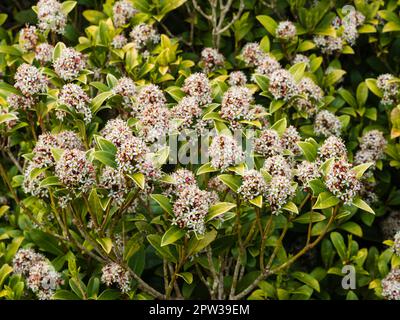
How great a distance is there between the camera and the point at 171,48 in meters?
4.23

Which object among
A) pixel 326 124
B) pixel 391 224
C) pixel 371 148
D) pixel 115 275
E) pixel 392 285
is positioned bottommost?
pixel 391 224

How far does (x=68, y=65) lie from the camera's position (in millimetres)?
3660

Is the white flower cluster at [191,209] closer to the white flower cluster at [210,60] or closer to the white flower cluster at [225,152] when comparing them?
the white flower cluster at [225,152]

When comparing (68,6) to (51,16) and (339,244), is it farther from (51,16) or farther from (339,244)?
(339,244)

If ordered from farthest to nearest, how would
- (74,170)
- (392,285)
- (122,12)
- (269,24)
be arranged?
(269,24) → (122,12) → (392,285) → (74,170)

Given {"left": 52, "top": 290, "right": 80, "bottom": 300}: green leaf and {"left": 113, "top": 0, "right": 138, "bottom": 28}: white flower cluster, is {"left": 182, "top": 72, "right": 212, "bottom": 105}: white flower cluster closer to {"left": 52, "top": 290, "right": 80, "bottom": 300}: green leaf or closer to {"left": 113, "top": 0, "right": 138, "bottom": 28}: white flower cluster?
{"left": 113, "top": 0, "right": 138, "bottom": 28}: white flower cluster

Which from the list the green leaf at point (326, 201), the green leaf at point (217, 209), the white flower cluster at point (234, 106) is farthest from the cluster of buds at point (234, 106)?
A: the green leaf at point (326, 201)

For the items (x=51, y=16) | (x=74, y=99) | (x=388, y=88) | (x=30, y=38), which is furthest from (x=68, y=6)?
(x=388, y=88)

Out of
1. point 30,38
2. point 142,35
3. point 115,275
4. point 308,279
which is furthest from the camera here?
point 142,35

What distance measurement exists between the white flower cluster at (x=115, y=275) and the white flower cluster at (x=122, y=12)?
5.52 feet

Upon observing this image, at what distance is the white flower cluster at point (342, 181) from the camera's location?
3095mm

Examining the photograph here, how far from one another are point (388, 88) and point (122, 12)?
5.87 ft

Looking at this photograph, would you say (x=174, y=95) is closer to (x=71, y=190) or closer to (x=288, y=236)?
(x=71, y=190)
